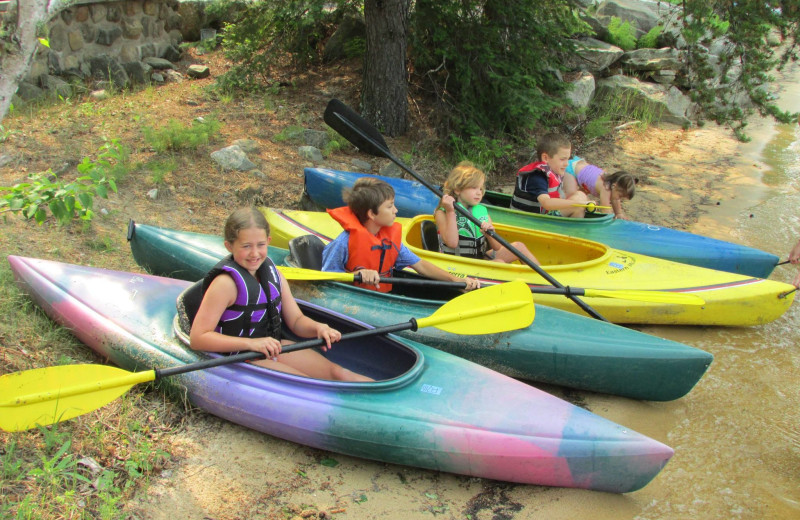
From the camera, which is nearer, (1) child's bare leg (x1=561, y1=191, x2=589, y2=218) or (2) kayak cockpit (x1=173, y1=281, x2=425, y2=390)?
(2) kayak cockpit (x1=173, y1=281, x2=425, y2=390)

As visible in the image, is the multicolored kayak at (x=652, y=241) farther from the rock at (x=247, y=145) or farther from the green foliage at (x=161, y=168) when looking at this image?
the green foliage at (x=161, y=168)

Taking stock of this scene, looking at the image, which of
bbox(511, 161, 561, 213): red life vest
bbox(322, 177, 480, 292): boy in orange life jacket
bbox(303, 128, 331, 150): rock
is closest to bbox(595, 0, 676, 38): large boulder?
bbox(303, 128, 331, 150): rock

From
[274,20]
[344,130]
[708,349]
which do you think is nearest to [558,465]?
[708,349]

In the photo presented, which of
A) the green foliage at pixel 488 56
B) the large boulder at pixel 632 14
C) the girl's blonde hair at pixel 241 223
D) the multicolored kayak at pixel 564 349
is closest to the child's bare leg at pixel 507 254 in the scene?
the multicolored kayak at pixel 564 349

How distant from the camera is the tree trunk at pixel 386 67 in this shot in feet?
20.9

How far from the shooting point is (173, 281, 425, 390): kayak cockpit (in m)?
3.09

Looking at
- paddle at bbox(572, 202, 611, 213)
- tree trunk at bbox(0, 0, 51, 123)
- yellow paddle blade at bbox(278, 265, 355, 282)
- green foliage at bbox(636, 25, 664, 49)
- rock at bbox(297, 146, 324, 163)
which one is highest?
green foliage at bbox(636, 25, 664, 49)

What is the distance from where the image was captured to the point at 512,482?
2898mm

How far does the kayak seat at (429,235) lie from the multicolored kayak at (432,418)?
54.2 inches

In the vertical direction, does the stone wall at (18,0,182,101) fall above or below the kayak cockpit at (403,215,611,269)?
above

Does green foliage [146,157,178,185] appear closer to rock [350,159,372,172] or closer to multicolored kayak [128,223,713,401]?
rock [350,159,372,172]

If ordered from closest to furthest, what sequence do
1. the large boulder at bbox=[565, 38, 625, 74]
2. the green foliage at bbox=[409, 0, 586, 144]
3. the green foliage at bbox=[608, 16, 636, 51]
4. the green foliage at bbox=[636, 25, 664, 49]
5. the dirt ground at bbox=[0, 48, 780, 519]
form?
the dirt ground at bbox=[0, 48, 780, 519] < the green foliage at bbox=[409, 0, 586, 144] < the large boulder at bbox=[565, 38, 625, 74] < the green foliage at bbox=[608, 16, 636, 51] < the green foliage at bbox=[636, 25, 664, 49]

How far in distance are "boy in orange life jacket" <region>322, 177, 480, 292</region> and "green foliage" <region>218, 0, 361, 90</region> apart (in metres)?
4.15

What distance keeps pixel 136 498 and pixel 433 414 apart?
4.03 feet
